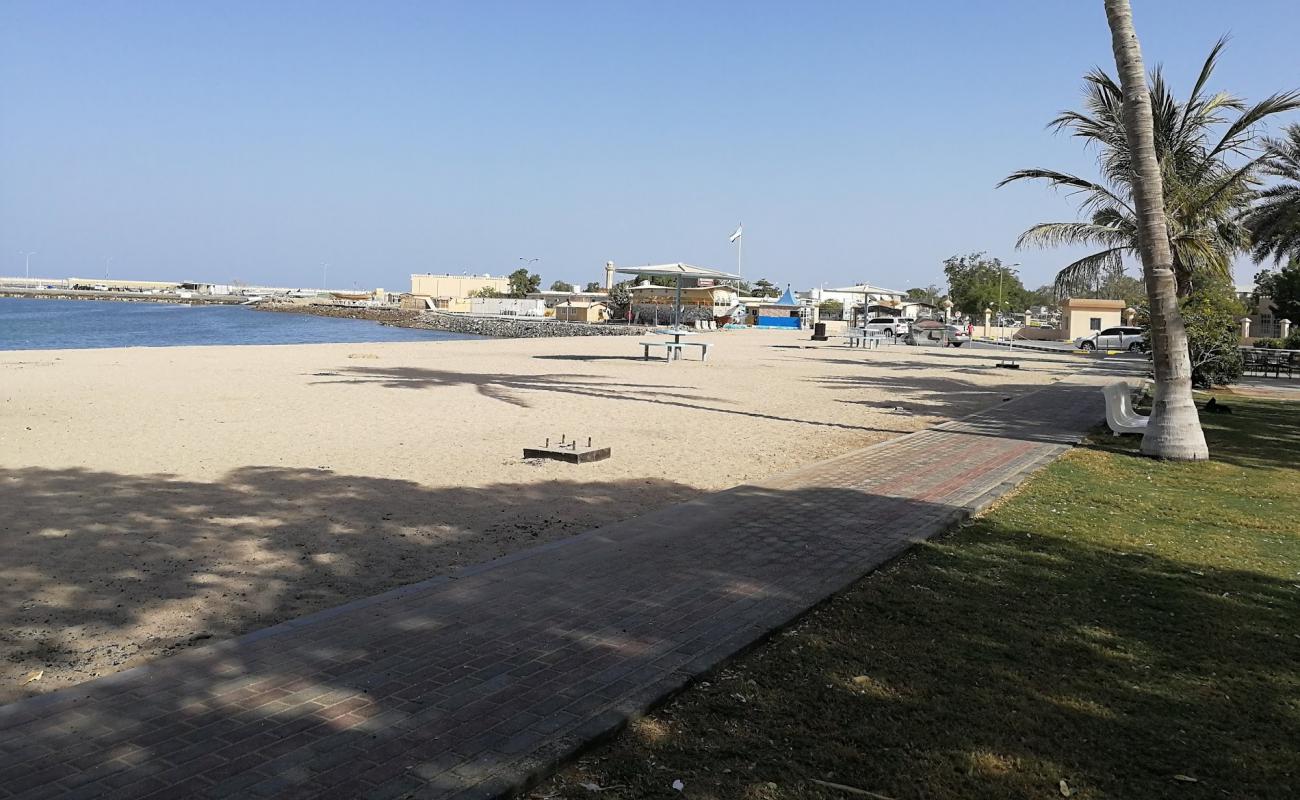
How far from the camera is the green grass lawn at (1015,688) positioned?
331 cm

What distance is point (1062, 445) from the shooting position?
38.4 ft

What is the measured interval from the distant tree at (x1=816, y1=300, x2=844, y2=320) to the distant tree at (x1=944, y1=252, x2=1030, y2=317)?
11.2 meters

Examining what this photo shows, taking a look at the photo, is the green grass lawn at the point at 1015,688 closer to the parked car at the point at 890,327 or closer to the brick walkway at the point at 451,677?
the brick walkway at the point at 451,677

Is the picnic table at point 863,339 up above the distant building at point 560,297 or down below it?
below

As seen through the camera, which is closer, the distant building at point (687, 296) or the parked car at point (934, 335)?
the parked car at point (934, 335)

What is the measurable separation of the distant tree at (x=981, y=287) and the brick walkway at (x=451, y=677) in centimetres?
7846

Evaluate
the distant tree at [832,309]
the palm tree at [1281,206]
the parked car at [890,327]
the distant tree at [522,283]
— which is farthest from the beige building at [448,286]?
the palm tree at [1281,206]

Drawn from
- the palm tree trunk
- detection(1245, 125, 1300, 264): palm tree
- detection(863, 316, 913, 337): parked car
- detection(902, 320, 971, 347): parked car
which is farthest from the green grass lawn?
detection(863, 316, 913, 337): parked car

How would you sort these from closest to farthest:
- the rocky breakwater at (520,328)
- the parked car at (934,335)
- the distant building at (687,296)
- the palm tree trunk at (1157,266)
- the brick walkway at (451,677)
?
1. the brick walkway at (451,677)
2. the palm tree trunk at (1157,266)
3. the parked car at (934,335)
4. the rocky breakwater at (520,328)
5. the distant building at (687,296)

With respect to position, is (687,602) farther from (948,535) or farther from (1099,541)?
(1099,541)

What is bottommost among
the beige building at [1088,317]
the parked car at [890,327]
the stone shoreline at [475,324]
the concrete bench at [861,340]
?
the stone shoreline at [475,324]

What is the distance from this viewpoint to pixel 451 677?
13.1ft

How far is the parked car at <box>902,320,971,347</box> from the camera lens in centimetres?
4788

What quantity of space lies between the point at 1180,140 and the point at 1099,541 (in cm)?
1914
